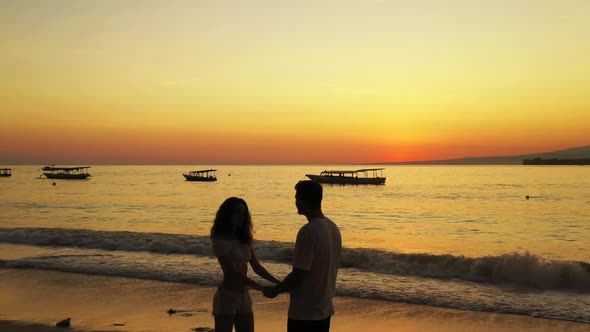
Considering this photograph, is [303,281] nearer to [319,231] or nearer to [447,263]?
[319,231]

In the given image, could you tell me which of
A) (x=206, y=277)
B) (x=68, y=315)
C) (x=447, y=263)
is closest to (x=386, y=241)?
(x=447, y=263)

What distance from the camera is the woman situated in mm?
4789

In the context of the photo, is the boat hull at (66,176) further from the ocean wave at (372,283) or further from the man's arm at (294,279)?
the man's arm at (294,279)

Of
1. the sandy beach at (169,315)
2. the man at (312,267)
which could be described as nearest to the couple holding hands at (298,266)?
the man at (312,267)

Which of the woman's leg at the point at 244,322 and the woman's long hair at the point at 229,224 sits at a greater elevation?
the woman's long hair at the point at 229,224

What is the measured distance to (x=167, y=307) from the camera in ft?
34.8

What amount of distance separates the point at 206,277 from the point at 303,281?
1018 cm

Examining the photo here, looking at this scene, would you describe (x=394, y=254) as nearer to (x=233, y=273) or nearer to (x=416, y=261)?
(x=416, y=261)

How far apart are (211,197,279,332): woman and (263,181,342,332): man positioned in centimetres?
52

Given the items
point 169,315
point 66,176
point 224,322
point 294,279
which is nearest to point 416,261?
point 169,315

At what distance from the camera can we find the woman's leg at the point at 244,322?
4.90 meters

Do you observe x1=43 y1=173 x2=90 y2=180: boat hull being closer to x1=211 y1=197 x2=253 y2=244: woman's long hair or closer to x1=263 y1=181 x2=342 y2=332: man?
x1=211 y1=197 x2=253 y2=244: woman's long hair

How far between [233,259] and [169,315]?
18.8ft

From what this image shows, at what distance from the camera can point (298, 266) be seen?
167 inches
